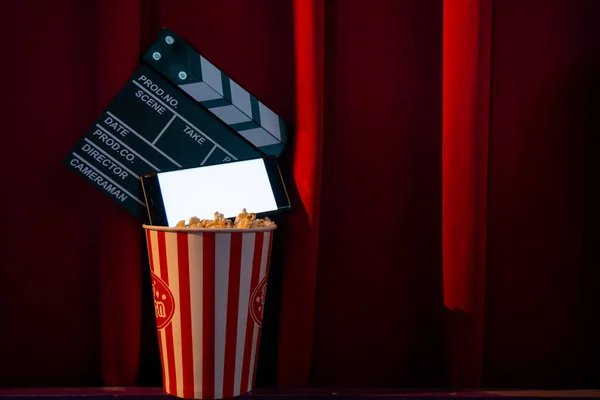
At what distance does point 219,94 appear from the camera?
3.35 feet

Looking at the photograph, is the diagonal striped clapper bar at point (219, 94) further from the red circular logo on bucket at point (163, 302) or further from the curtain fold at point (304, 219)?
the red circular logo on bucket at point (163, 302)

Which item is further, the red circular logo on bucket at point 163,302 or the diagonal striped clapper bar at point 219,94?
the diagonal striped clapper bar at point 219,94

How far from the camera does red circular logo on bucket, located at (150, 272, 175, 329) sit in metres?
0.85

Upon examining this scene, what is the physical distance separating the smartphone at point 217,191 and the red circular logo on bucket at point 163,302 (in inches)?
5.0

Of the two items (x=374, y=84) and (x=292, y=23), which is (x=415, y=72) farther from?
(x=292, y=23)

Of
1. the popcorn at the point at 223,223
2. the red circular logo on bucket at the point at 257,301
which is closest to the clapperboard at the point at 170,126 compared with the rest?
the popcorn at the point at 223,223

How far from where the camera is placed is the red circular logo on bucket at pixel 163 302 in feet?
2.80

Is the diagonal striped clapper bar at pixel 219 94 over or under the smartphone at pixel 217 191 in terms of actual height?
over

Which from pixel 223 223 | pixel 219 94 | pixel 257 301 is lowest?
pixel 257 301

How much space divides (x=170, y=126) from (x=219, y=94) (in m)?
0.13

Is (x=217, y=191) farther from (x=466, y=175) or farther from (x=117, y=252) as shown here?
(x=466, y=175)

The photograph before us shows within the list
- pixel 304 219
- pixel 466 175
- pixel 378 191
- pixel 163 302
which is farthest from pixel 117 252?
pixel 466 175

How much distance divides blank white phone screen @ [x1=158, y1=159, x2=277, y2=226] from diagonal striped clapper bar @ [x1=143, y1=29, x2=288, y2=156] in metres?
0.07

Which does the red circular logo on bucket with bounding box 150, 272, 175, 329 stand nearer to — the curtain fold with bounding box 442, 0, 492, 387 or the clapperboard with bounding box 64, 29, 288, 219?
the clapperboard with bounding box 64, 29, 288, 219
